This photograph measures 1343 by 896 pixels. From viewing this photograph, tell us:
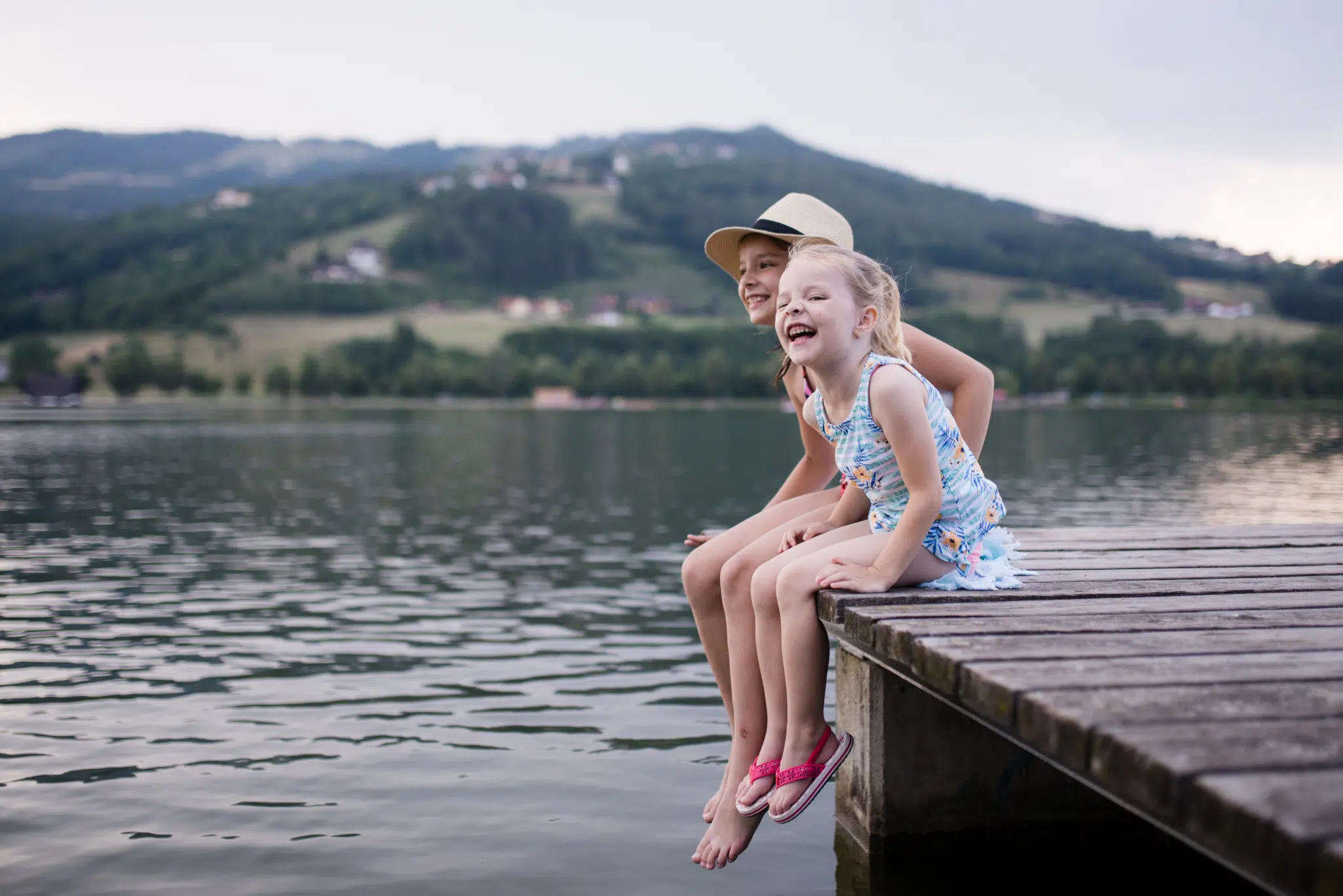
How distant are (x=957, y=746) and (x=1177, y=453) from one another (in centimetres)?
3782

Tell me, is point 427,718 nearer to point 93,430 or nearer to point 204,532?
point 204,532

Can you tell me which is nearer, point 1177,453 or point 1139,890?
point 1139,890

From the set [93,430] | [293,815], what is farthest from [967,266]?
[293,815]

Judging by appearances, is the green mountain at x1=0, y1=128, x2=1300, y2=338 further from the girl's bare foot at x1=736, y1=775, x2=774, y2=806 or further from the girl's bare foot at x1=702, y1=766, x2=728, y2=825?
the girl's bare foot at x1=736, y1=775, x2=774, y2=806

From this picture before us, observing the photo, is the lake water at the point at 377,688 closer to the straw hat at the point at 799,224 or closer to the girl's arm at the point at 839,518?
the girl's arm at the point at 839,518

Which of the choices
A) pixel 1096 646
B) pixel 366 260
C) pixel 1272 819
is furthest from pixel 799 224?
pixel 366 260

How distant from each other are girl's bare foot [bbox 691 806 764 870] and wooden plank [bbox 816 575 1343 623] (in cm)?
77

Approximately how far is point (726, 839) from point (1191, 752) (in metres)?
2.15

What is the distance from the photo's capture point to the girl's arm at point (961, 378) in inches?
188

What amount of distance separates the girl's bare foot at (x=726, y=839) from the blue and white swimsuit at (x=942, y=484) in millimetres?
1037

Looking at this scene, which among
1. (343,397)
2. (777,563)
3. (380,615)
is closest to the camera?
(777,563)

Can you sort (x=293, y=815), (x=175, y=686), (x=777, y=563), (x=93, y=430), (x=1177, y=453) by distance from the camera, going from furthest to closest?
(x=93, y=430)
(x=1177, y=453)
(x=175, y=686)
(x=293, y=815)
(x=777, y=563)

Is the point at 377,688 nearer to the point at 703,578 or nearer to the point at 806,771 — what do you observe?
the point at 703,578

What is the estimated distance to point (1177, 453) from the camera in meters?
39.2
